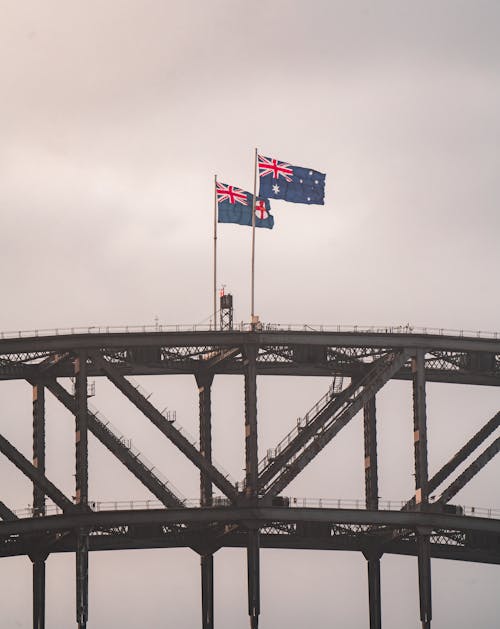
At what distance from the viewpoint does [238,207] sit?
181625 mm

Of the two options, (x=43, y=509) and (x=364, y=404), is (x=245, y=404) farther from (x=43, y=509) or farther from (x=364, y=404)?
(x=43, y=509)

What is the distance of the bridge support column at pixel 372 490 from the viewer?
7283 inches

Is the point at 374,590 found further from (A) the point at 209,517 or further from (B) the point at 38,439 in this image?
(B) the point at 38,439

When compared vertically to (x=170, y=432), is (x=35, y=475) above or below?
below

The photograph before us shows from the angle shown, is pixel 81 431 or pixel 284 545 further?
pixel 284 545

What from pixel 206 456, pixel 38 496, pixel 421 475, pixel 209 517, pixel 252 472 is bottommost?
pixel 209 517

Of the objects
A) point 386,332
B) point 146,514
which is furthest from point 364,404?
point 146,514

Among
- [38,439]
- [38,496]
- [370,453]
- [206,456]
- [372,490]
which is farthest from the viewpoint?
[38,496]

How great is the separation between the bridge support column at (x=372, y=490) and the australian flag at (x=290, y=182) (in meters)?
17.1

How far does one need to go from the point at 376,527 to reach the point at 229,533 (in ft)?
36.8

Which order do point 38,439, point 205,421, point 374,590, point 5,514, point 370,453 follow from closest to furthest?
point 5,514, point 374,590, point 38,439, point 205,421, point 370,453

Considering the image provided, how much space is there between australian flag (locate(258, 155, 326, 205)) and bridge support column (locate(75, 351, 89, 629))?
18191 millimetres

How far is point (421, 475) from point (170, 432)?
18.8m

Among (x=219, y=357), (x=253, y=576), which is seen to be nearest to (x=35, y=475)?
(x=253, y=576)
